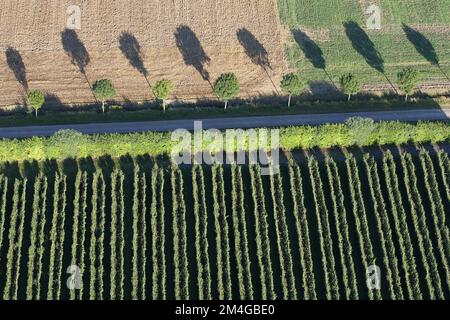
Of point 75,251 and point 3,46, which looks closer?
point 75,251

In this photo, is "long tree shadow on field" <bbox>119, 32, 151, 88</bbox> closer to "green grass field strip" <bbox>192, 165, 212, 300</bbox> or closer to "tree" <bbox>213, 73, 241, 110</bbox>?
"tree" <bbox>213, 73, 241, 110</bbox>

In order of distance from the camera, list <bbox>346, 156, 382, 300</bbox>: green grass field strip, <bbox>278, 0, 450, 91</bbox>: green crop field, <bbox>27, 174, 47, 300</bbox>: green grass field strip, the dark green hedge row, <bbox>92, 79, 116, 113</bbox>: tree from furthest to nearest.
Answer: <bbox>278, 0, 450, 91</bbox>: green crop field < <bbox>92, 79, 116, 113</bbox>: tree < the dark green hedge row < <bbox>346, 156, 382, 300</bbox>: green grass field strip < <bbox>27, 174, 47, 300</bbox>: green grass field strip

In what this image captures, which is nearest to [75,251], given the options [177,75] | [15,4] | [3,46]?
[177,75]

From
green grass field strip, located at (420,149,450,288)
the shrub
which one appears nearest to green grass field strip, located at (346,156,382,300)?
the shrub

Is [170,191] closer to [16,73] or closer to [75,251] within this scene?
[75,251]

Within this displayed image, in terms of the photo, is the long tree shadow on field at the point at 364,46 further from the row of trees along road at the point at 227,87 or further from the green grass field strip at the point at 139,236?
the green grass field strip at the point at 139,236

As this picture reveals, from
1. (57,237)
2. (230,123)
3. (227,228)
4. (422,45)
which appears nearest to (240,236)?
(227,228)

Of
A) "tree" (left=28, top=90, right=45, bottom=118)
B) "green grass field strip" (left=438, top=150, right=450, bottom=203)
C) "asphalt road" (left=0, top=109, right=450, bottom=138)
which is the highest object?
"tree" (left=28, top=90, right=45, bottom=118)
